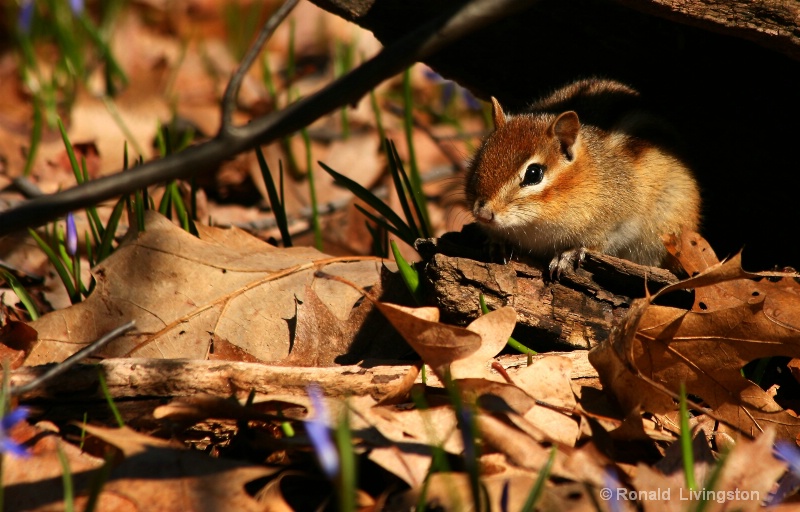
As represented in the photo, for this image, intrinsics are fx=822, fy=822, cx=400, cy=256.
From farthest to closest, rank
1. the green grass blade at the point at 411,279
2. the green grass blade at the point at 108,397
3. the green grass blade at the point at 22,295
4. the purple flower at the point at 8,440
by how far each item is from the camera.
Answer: the green grass blade at the point at 22,295 → the green grass blade at the point at 411,279 → the green grass blade at the point at 108,397 → the purple flower at the point at 8,440

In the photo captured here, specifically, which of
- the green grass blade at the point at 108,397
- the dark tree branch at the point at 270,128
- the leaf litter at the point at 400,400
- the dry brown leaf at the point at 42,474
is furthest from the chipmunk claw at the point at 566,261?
the dry brown leaf at the point at 42,474

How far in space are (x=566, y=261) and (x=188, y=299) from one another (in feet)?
5.65

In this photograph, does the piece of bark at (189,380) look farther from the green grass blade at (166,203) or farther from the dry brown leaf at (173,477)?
the green grass blade at (166,203)

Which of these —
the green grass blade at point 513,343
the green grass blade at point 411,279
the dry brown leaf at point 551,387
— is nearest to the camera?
the dry brown leaf at point 551,387

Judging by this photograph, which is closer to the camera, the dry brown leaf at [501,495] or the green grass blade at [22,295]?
the dry brown leaf at [501,495]

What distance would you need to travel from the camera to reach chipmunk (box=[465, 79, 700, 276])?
4012 millimetres

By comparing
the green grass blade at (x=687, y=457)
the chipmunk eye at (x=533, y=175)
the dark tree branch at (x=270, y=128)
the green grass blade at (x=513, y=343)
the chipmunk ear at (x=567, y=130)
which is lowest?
the green grass blade at (x=513, y=343)

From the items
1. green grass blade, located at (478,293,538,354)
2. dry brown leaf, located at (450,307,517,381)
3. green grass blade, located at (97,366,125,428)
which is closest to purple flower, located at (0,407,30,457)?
green grass blade, located at (97,366,125,428)

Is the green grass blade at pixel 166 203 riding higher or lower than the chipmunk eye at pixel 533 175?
lower

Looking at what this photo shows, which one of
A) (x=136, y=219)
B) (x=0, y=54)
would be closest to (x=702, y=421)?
(x=136, y=219)

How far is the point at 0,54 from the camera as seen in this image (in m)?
7.88

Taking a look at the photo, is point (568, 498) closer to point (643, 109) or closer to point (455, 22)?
point (455, 22)

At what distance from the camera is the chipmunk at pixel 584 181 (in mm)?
4012

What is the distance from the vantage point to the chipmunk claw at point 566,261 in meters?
3.74
